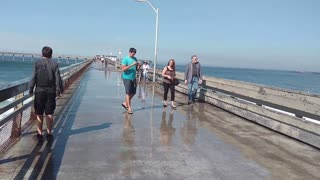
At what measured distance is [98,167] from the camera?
21.3 ft

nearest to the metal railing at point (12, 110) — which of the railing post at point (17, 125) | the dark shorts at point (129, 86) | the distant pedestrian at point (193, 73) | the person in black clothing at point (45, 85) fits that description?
the railing post at point (17, 125)

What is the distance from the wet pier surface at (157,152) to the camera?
633 cm

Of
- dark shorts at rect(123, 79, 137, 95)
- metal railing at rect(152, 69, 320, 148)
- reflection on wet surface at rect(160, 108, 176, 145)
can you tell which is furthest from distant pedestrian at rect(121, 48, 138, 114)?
metal railing at rect(152, 69, 320, 148)

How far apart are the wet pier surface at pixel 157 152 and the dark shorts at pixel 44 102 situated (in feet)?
1.89

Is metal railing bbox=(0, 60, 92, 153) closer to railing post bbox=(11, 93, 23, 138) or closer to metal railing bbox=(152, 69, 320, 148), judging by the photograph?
railing post bbox=(11, 93, 23, 138)

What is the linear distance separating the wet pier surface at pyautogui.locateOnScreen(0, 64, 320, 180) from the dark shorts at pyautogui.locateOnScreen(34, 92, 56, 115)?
575 mm

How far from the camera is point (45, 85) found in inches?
320

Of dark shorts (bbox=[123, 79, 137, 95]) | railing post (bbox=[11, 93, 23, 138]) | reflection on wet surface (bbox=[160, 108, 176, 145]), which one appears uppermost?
dark shorts (bbox=[123, 79, 137, 95])

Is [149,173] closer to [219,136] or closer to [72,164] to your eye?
[72,164]

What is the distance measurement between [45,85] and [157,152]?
240 cm

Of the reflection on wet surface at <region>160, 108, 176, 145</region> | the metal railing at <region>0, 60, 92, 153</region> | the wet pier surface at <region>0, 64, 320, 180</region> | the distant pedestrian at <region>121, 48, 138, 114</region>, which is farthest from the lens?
the distant pedestrian at <region>121, 48, 138, 114</region>

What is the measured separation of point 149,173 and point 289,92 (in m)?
5.41

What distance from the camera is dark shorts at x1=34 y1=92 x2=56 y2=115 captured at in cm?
817

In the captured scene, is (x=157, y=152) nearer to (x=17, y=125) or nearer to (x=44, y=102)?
(x=44, y=102)
